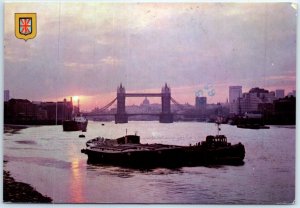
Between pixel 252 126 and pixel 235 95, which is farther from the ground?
pixel 235 95

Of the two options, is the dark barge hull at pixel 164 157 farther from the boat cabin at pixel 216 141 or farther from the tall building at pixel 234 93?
the tall building at pixel 234 93

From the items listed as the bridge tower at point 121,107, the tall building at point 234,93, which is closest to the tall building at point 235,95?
the tall building at point 234,93

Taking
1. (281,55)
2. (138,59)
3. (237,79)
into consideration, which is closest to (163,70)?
(138,59)

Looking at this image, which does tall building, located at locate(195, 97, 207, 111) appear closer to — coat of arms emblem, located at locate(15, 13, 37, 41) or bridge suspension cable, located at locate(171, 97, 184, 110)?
bridge suspension cable, located at locate(171, 97, 184, 110)

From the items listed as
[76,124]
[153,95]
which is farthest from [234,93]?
[76,124]

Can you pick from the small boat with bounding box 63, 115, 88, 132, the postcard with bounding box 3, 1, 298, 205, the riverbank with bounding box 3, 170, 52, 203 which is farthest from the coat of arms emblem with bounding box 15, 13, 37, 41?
the riverbank with bounding box 3, 170, 52, 203

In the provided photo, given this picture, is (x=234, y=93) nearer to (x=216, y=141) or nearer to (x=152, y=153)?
(x=216, y=141)
